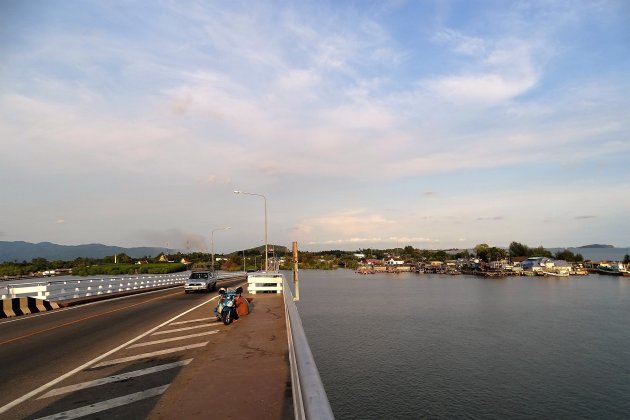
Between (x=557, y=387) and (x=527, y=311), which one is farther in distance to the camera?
(x=527, y=311)

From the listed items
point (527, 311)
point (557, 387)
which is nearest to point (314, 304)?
point (527, 311)

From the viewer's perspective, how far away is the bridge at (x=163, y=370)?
6508mm

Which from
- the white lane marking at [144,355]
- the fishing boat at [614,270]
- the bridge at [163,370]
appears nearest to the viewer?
the bridge at [163,370]

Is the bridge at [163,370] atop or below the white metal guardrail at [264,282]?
below


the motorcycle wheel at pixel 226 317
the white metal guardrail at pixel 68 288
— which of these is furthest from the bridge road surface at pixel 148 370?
the white metal guardrail at pixel 68 288

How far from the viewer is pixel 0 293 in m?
22.4

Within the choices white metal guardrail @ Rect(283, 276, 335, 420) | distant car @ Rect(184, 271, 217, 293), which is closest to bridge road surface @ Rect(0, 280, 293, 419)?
white metal guardrail @ Rect(283, 276, 335, 420)

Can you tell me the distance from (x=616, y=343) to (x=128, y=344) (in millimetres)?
55434

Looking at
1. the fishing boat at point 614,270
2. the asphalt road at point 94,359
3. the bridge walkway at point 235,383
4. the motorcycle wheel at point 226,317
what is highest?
the motorcycle wheel at point 226,317

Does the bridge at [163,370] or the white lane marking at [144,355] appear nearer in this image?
the bridge at [163,370]

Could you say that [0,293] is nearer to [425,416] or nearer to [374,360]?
[425,416]

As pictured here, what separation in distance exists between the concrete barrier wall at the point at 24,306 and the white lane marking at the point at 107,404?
16389 millimetres

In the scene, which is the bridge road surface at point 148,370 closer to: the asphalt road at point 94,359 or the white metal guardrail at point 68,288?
the asphalt road at point 94,359

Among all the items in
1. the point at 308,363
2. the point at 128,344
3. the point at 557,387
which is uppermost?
the point at 308,363
